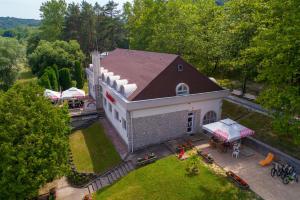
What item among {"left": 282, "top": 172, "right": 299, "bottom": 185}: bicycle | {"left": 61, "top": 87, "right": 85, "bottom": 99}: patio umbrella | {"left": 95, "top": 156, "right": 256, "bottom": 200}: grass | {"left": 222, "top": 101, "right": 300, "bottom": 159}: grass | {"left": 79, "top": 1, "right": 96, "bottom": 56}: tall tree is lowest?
{"left": 95, "top": 156, "right": 256, "bottom": 200}: grass

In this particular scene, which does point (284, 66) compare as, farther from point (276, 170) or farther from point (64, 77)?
point (64, 77)

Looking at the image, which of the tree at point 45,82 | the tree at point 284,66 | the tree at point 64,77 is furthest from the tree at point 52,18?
the tree at point 284,66

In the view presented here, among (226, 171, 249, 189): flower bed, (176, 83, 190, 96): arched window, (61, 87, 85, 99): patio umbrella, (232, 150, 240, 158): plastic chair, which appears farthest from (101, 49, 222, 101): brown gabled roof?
(61, 87, 85, 99): patio umbrella

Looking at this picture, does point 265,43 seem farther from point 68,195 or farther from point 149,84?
point 68,195

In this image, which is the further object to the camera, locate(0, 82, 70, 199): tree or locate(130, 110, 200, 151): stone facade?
locate(130, 110, 200, 151): stone facade

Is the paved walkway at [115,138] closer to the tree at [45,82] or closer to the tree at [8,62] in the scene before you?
the tree at [45,82]

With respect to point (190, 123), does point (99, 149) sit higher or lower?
lower

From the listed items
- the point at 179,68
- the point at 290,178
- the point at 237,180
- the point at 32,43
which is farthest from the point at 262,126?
the point at 32,43

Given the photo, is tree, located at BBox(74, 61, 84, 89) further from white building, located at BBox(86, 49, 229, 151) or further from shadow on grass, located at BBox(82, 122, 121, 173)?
white building, located at BBox(86, 49, 229, 151)
